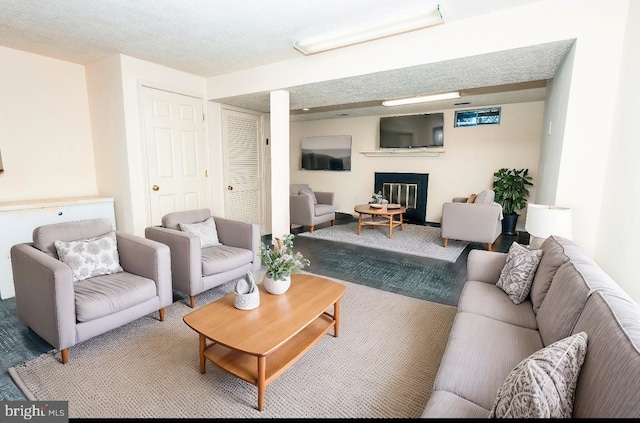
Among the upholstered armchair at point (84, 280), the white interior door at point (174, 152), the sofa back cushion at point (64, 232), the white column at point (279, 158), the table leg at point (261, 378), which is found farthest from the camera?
the white column at point (279, 158)

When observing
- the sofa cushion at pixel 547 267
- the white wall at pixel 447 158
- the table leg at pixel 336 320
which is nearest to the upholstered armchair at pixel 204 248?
the table leg at pixel 336 320

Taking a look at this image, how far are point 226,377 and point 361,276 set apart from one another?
2.02m

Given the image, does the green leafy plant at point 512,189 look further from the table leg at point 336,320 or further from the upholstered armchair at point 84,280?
the upholstered armchair at point 84,280

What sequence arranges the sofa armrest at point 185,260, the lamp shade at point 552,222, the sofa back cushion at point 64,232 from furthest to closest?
the sofa armrest at point 185,260 < the sofa back cushion at point 64,232 < the lamp shade at point 552,222

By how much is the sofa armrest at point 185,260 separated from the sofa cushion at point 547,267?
8.36ft

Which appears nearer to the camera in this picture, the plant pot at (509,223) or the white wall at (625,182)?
the white wall at (625,182)

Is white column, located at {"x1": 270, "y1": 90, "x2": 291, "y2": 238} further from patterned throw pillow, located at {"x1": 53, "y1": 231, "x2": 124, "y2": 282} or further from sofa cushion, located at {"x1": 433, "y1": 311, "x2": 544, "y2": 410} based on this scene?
sofa cushion, located at {"x1": 433, "y1": 311, "x2": 544, "y2": 410}

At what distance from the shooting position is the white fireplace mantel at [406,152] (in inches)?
254

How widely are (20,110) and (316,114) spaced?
16.5ft

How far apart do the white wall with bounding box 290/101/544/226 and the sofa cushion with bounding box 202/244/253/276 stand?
15.8ft

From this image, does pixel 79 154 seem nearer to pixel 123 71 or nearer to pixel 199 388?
pixel 123 71

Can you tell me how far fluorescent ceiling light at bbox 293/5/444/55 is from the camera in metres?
2.45

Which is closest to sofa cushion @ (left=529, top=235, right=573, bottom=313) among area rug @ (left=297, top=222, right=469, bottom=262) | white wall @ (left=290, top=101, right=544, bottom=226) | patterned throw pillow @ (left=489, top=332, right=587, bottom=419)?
patterned throw pillow @ (left=489, top=332, right=587, bottom=419)

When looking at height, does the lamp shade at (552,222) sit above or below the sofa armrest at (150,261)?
above
